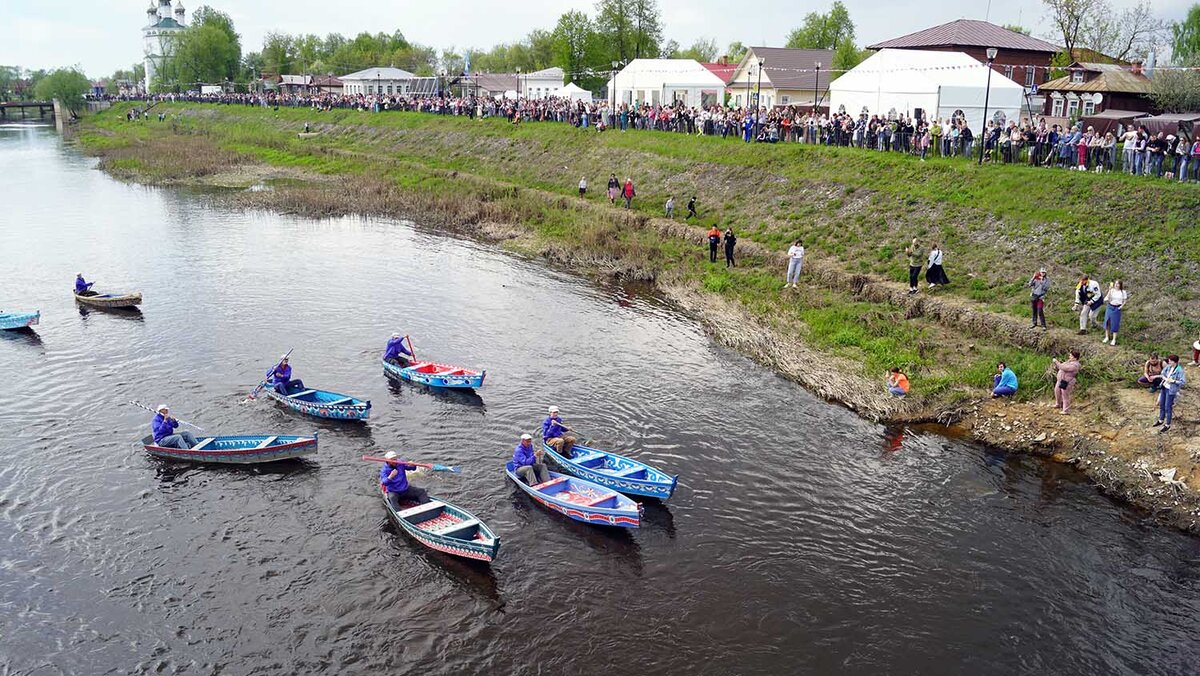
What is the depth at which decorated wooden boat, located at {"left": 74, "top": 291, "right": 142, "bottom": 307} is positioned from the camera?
1393 inches

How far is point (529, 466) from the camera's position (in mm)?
21516

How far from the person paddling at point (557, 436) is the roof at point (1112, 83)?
4054 cm

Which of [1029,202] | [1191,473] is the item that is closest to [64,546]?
[1191,473]

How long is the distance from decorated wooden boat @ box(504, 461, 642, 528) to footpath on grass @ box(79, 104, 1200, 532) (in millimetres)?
9530

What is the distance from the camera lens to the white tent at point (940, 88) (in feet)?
145

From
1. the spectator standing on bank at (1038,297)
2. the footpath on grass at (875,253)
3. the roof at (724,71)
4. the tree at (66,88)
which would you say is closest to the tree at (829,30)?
the roof at (724,71)

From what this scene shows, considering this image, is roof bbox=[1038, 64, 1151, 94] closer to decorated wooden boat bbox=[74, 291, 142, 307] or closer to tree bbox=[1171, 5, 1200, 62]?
tree bbox=[1171, 5, 1200, 62]

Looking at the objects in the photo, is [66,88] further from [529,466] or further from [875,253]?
[529,466]

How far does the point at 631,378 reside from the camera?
28.7m

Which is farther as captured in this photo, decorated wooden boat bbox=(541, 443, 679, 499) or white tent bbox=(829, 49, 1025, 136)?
white tent bbox=(829, 49, 1025, 136)

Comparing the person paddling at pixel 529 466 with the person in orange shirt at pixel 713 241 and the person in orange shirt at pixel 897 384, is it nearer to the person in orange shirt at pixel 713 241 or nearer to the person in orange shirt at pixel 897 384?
the person in orange shirt at pixel 897 384

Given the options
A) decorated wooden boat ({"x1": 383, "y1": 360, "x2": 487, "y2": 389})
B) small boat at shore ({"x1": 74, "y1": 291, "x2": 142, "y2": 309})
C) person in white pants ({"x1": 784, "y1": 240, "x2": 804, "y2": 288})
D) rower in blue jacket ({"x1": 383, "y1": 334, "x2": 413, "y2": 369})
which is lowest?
decorated wooden boat ({"x1": 383, "y1": 360, "x2": 487, "y2": 389})

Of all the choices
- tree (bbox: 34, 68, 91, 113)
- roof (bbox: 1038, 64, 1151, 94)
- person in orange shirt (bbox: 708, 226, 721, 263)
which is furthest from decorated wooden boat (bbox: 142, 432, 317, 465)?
tree (bbox: 34, 68, 91, 113)

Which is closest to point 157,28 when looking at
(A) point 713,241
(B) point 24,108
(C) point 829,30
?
(B) point 24,108
